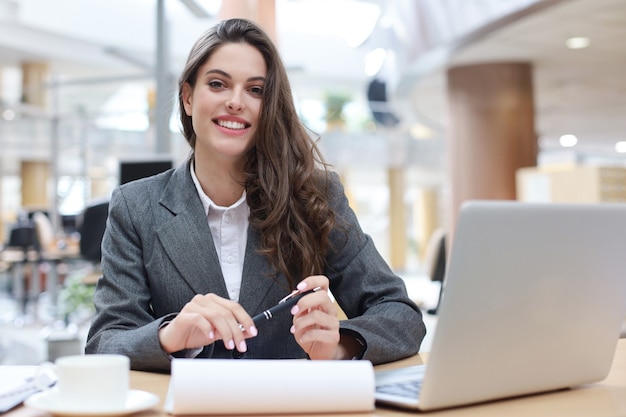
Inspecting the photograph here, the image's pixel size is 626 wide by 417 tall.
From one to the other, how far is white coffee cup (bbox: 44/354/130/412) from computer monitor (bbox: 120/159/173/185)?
367 cm

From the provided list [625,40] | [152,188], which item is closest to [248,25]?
[152,188]

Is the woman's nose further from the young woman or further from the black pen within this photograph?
the black pen

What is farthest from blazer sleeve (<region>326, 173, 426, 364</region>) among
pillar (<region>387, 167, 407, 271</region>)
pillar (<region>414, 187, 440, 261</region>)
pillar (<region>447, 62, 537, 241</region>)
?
pillar (<region>414, 187, 440, 261</region>)

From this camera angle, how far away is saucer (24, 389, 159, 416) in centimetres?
90

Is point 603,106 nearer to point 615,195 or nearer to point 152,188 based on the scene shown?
point 615,195

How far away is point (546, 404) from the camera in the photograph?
105 centimetres

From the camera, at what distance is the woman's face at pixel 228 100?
1.70 meters

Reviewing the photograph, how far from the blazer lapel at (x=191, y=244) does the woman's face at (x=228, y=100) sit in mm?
143

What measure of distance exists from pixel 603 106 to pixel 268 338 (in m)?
11.3

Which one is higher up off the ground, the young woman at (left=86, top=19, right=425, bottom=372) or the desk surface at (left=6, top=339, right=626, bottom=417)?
the young woman at (left=86, top=19, right=425, bottom=372)

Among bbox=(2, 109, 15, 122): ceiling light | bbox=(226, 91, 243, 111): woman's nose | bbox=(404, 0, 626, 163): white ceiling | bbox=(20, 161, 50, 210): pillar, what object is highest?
bbox=(2, 109, 15, 122): ceiling light

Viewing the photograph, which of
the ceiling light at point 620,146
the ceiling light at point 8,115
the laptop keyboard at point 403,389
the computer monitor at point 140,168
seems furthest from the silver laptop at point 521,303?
the ceiling light at point 8,115

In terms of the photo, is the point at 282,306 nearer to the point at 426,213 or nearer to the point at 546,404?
the point at 546,404

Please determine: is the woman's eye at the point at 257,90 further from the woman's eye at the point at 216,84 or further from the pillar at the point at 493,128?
the pillar at the point at 493,128
